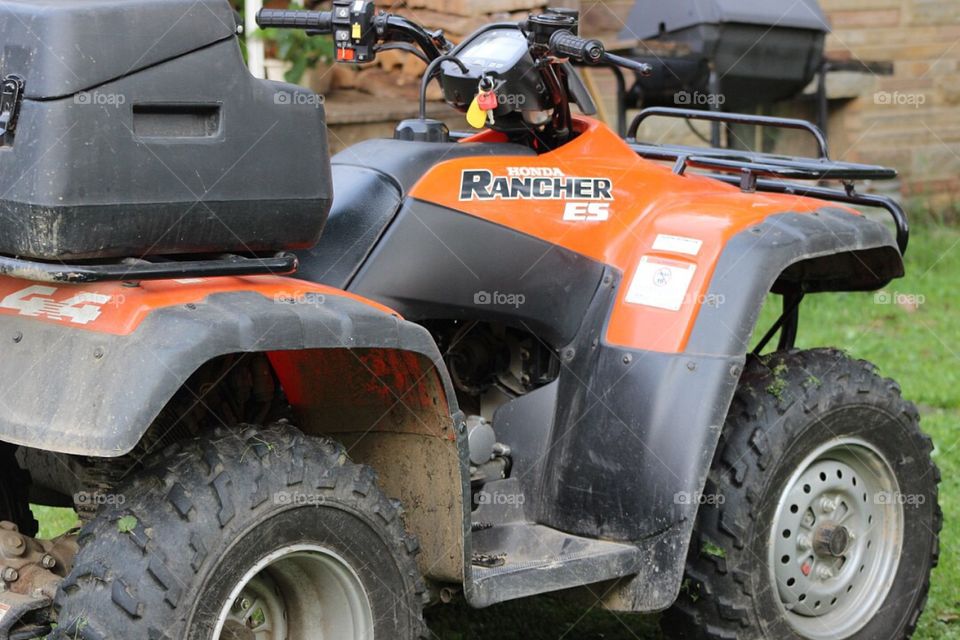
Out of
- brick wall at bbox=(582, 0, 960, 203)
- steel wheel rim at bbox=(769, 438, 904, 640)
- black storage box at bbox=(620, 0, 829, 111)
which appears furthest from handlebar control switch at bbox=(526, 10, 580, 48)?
brick wall at bbox=(582, 0, 960, 203)

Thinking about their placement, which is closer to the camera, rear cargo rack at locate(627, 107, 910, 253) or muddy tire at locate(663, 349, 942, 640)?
muddy tire at locate(663, 349, 942, 640)

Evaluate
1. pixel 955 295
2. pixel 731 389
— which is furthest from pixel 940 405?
pixel 731 389

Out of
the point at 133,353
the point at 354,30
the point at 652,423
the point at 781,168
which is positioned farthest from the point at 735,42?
the point at 133,353

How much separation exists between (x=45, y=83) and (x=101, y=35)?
150 mm

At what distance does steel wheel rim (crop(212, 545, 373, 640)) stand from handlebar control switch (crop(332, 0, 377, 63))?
165 cm

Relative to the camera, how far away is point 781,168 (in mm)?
4469

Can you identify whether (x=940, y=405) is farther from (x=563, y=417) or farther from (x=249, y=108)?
(x=249, y=108)

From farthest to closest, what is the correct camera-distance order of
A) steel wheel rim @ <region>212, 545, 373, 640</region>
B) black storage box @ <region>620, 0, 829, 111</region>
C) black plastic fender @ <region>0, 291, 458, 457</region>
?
black storage box @ <region>620, 0, 829, 111</region> < steel wheel rim @ <region>212, 545, 373, 640</region> < black plastic fender @ <region>0, 291, 458, 457</region>

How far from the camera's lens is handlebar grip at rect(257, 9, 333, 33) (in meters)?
4.29

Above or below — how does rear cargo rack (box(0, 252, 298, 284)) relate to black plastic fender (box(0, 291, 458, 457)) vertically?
above

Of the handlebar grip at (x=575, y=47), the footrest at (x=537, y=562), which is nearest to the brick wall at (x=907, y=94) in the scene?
the handlebar grip at (x=575, y=47)

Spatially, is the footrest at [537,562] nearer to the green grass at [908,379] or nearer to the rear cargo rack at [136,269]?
the green grass at [908,379]

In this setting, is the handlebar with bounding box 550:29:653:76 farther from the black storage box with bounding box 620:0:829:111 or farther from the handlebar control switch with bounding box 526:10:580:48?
the black storage box with bounding box 620:0:829:111

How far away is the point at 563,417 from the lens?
4.06 metres
